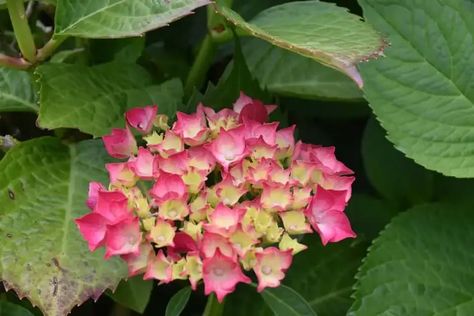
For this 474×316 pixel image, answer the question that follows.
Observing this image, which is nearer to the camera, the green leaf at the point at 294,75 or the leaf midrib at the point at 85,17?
the leaf midrib at the point at 85,17

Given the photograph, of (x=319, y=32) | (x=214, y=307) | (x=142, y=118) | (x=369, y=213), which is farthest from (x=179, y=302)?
(x=369, y=213)

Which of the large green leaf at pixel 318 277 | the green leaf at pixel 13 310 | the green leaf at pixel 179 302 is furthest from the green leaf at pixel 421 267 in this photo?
the green leaf at pixel 13 310

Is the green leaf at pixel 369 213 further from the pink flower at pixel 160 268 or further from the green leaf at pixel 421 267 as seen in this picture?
the pink flower at pixel 160 268

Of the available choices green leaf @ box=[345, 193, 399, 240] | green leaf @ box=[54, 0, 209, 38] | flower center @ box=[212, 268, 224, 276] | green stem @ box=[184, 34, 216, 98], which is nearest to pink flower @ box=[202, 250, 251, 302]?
flower center @ box=[212, 268, 224, 276]

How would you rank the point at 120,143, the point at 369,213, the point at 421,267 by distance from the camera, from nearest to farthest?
1. the point at 120,143
2. the point at 421,267
3. the point at 369,213

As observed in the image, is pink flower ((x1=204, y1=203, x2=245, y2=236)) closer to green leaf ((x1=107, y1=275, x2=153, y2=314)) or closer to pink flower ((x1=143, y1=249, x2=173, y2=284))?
pink flower ((x1=143, y1=249, x2=173, y2=284))

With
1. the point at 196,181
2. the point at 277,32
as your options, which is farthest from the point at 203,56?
the point at 196,181

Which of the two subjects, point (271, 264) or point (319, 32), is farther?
point (319, 32)

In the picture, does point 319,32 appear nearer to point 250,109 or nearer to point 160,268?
point 250,109
